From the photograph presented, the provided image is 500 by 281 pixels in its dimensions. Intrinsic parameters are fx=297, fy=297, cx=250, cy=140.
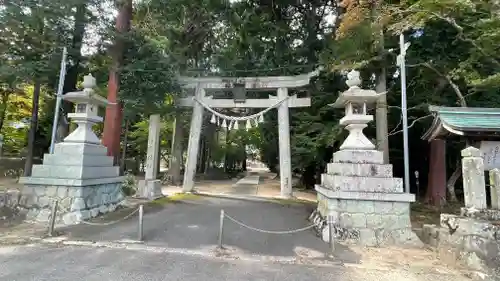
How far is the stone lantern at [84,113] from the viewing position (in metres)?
7.95

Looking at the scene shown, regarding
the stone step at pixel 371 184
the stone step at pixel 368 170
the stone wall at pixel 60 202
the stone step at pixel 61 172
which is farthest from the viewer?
the stone step at pixel 61 172

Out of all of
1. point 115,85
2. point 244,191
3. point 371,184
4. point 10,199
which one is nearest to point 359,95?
point 371,184

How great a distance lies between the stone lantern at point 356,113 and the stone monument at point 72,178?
6636 millimetres

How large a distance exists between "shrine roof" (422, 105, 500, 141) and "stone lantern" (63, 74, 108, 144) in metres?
8.83

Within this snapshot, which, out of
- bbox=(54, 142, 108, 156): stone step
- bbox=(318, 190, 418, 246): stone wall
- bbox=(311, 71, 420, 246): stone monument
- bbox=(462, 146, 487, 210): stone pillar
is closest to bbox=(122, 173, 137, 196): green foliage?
bbox=(54, 142, 108, 156): stone step

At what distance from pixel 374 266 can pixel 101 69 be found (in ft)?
42.0

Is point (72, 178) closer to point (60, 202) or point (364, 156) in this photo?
point (60, 202)

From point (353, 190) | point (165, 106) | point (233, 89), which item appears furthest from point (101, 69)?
point (353, 190)

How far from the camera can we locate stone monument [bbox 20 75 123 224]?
24.6 ft

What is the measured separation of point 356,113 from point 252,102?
6.52 m

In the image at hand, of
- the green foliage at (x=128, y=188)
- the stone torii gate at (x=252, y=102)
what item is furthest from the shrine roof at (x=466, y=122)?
the green foliage at (x=128, y=188)

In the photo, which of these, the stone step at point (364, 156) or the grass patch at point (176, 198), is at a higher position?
the stone step at point (364, 156)

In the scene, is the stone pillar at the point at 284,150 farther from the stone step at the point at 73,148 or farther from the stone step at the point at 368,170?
the stone step at the point at 73,148

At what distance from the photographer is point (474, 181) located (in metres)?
5.57
